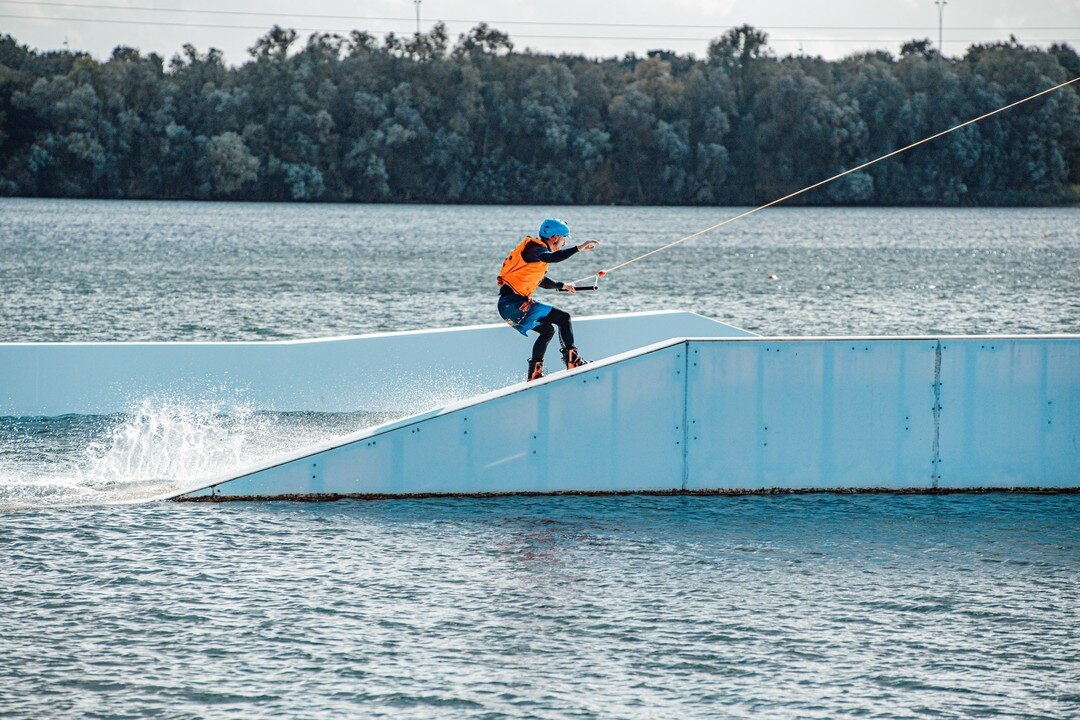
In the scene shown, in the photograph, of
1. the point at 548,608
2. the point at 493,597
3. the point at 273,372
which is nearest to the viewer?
the point at 548,608

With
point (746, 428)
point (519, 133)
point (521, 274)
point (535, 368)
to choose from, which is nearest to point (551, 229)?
point (521, 274)

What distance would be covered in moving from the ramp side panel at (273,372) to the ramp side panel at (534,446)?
470 cm

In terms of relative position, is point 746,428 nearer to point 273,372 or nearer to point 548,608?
point 548,608

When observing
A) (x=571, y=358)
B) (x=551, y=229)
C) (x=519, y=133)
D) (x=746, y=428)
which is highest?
(x=519, y=133)

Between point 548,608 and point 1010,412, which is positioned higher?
point 1010,412

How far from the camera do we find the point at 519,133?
156 metres

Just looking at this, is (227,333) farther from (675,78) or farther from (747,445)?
(675,78)

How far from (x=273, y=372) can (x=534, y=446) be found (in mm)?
5510

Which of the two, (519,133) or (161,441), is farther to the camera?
(519,133)

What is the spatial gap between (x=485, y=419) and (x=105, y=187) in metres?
145

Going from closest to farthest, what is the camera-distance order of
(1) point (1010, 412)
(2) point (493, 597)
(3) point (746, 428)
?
(2) point (493, 597) < (3) point (746, 428) < (1) point (1010, 412)

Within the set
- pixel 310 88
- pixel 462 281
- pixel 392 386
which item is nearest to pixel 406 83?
pixel 310 88

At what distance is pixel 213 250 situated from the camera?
76188 mm

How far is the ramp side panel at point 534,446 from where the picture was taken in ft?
39.4
